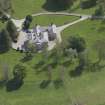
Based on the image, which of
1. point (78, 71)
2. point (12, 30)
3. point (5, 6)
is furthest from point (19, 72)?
point (5, 6)

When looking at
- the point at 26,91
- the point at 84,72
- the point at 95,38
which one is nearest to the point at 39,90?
the point at 26,91

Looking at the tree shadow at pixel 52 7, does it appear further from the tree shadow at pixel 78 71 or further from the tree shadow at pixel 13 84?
the tree shadow at pixel 13 84

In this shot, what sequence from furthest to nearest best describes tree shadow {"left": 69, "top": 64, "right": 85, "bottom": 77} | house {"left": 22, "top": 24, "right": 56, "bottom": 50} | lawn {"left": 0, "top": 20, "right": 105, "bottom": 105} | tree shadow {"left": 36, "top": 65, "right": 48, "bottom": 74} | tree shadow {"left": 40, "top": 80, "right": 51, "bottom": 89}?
1. house {"left": 22, "top": 24, "right": 56, "bottom": 50}
2. tree shadow {"left": 36, "top": 65, "right": 48, "bottom": 74}
3. tree shadow {"left": 69, "top": 64, "right": 85, "bottom": 77}
4. tree shadow {"left": 40, "top": 80, "right": 51, "bottom": 89}
5. lawn {"left": 0, "top": 20, "right": 105, "bottom": 105}

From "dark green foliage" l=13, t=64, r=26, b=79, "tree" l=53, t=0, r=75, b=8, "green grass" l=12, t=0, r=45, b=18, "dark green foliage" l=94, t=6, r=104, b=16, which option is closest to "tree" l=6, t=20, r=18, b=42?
"green grass" l=12, t=0, r=45, b=18

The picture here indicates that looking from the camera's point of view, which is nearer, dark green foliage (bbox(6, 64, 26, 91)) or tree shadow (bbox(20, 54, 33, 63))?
dark green foliage (bbox(6, 64, 26, 91))

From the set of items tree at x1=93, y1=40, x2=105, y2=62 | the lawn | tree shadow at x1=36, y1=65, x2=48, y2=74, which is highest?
tree at x1=93, y1=40, x2=105, y2=62

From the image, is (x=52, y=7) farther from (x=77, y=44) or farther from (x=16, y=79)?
(x=16, y=79)

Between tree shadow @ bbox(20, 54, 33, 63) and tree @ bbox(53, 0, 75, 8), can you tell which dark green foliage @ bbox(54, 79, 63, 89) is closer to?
tree shadow @ bbox(20, 54, 33, 63)
